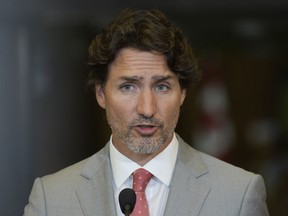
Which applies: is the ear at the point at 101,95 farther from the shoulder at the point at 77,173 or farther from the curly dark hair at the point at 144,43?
the shoulder at the point at 77,173

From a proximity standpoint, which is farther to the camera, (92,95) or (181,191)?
(92,95)

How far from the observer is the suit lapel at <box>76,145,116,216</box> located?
187 centimetres

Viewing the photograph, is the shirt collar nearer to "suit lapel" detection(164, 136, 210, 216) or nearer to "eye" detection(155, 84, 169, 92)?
"suit lapel" detection(164, 136, 210, 216)

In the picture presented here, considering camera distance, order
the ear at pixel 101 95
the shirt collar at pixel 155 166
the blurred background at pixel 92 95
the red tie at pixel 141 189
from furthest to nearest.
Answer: the blurred background at pixel 92 95, the ear at pixel 101 95, the shirt collar at pixel 155 166, the red tie at pixel 141 189

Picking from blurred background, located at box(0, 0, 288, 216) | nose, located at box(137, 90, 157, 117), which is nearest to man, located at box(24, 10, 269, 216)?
nose, located at box(137, 90, 157, 117)

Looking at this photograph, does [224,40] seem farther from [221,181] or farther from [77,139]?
[221,181]

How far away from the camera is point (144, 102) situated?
5.98ft

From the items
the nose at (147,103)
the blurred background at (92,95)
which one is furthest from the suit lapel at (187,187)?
the blurred background at (92,95)

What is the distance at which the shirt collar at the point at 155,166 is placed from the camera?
1.91 m

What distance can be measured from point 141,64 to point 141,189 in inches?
13.5

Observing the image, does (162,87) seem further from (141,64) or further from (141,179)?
(141,179)

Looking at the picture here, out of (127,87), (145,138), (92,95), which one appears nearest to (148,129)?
(145,138)

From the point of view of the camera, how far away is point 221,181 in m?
1.87

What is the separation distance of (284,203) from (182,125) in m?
0.54
